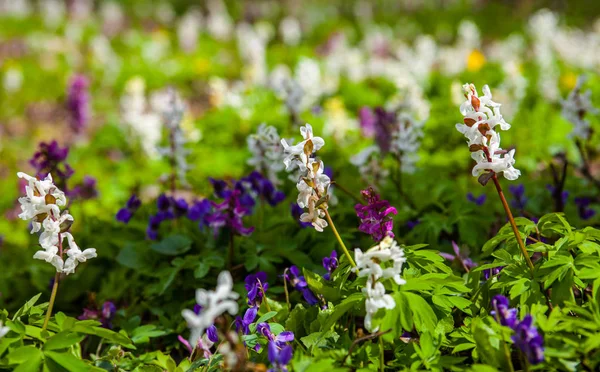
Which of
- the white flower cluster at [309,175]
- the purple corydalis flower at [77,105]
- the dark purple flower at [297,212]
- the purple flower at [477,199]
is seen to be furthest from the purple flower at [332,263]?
the purple corydalis flower at [77,105]

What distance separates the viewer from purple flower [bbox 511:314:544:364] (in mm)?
1860

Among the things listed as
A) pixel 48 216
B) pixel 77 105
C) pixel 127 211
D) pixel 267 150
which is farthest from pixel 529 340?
pixel 77 105

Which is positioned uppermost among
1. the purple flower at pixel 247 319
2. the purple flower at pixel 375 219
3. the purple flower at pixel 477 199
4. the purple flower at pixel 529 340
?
the purple flower at pixel 477 199

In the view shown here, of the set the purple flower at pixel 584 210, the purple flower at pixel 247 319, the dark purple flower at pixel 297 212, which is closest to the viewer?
the purple flower at pixel 247 319

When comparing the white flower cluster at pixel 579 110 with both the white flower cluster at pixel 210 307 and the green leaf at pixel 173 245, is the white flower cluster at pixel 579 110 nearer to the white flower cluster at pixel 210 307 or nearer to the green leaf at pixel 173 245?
the green leaf at pixel 173 245

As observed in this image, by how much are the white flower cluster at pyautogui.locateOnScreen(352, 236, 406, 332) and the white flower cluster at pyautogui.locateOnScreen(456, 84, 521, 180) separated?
53 centimetres

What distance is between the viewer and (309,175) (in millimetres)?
2219

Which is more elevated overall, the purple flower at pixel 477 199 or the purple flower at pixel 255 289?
the purple flower at pixel 477 199

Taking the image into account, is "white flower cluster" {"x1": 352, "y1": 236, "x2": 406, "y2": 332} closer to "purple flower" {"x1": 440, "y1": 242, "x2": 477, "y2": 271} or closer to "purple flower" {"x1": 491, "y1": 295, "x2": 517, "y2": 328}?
"purple flower" {"x1": 491, "y1": 295, "x2": 517, "y2": 328}

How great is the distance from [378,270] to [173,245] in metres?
1.76

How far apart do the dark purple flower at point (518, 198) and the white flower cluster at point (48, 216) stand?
2.64 m

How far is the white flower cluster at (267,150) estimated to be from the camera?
11.4 feet

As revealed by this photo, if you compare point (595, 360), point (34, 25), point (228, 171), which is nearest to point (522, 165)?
point (228, 171)

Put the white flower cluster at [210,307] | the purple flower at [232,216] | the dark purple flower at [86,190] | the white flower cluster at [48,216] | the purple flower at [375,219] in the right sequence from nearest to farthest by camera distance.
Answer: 1. the white flower cluster at [210,307]
2. the white flower cluster at [48,216]
3. the purple flower at [375,219]
4. the purple flower at [232,216]
5. the dark purple flower at [86,190]
